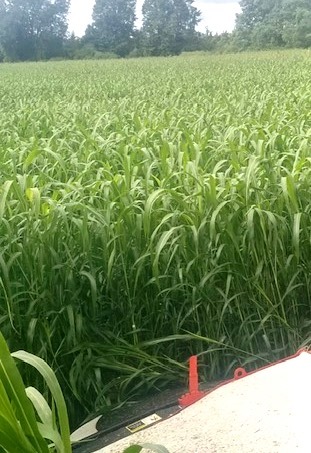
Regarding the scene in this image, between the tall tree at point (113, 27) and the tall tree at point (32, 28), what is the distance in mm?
1838

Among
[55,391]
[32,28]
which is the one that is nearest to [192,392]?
[55,391]

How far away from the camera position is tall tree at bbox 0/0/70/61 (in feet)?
117

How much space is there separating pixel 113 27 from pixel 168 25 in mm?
4422

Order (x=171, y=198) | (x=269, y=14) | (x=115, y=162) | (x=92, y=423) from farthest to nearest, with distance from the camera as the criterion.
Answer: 1. (x=269, y=14)
2. (x=115, y=162)
3. (x=171, y=198)
4. (x=92, y=423)

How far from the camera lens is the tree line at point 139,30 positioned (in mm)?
31906

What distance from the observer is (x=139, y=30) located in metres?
35.7

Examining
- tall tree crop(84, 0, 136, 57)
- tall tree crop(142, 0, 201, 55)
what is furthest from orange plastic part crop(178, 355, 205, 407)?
tall tree crop(84, 0, 136, 57)

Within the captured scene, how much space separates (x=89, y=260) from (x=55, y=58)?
124ft

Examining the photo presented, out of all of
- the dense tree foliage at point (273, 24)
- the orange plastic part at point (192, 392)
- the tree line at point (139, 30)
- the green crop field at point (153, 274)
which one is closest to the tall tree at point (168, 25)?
the tree line at point (139, 30)

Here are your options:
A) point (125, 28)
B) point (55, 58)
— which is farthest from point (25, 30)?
point (125, 28)

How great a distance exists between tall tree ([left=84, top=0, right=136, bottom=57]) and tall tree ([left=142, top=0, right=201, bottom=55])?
112cm

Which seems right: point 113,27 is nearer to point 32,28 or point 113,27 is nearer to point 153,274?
point 32,28

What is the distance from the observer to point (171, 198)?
233 centimetres

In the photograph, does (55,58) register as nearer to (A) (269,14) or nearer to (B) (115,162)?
(A) (269,14)
